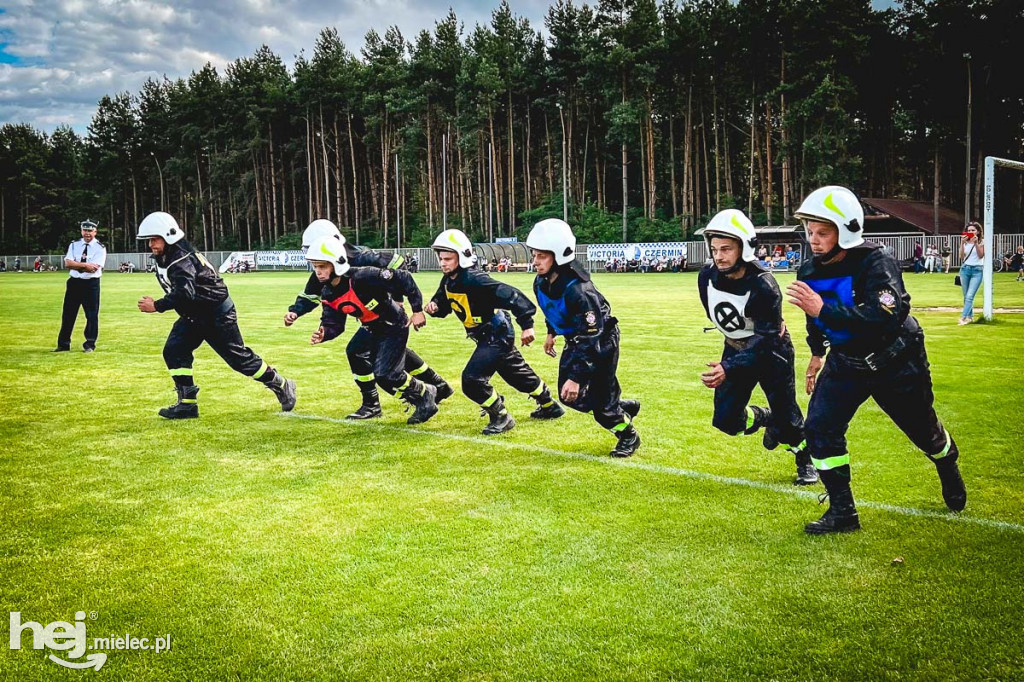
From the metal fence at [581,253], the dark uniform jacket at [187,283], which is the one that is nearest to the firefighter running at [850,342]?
the dark uniform jacket at [187,283]

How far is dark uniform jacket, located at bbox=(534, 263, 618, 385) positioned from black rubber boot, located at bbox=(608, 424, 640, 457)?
0.75 m

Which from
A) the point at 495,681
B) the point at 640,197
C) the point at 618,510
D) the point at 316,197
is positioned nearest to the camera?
the point at 495,681

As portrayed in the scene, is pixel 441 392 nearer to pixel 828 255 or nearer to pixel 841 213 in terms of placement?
pixel 828 255

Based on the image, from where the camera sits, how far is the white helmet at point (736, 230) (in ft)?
20.0

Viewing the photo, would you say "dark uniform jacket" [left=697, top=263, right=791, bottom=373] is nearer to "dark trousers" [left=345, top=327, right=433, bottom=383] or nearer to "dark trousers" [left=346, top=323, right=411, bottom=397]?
"dark trousers" [left=346, top=323, right=411, bottom=397]

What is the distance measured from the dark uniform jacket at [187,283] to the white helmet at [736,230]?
6266 millimetres

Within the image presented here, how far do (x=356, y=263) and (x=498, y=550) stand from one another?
5.19 metres

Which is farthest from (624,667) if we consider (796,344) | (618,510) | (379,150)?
(379,150)

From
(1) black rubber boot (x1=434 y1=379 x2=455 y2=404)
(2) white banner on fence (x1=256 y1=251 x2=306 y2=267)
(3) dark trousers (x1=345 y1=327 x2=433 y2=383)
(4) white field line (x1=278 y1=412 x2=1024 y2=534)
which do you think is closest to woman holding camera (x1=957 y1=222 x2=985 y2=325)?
(1) black rubber boot (x1=434 y1=379 x2=455 y2=404)

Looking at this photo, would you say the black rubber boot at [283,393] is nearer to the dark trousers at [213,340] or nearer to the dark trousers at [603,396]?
the dark trousers at [213,340]

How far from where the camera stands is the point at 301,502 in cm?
625

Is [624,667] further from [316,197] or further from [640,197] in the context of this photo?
[316,197]

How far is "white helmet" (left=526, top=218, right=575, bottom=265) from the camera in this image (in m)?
7.39

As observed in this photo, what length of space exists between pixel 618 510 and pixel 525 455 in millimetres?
1920
